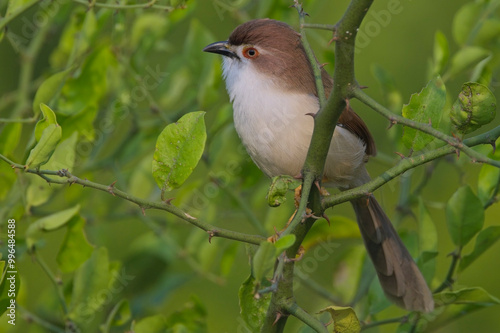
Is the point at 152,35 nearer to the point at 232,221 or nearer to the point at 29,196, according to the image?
the point at 29,196

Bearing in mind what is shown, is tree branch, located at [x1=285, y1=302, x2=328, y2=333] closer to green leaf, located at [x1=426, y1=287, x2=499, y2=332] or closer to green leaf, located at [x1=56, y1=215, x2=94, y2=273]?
green leaf, located at [x1=426, y1=287, x2=499, y2=332]

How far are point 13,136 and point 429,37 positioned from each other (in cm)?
542

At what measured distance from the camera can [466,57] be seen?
397 centimetres

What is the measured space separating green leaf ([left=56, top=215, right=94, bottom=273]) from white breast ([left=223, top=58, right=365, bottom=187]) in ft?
3.77

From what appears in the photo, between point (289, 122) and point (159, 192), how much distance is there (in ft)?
4.08

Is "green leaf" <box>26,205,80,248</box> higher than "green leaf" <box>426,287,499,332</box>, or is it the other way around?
"green leaf" <box>26,205,80,248</box>

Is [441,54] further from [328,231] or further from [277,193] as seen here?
[277,193]

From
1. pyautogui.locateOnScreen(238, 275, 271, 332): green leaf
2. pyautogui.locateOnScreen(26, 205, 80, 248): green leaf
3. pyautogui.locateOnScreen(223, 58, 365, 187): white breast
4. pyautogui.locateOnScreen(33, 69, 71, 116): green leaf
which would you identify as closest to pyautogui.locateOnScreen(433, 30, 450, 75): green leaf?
pyautogui.locateOnScreen(223, 58, 365, 187): white breast

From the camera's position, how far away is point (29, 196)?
11.3 ft

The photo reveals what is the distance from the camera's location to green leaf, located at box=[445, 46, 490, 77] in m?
3.96

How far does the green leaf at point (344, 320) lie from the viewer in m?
2.51

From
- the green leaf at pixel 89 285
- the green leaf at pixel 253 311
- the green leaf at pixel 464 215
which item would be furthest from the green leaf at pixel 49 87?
the green leaf at pixel 464 215

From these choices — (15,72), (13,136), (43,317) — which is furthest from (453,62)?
(15,72)

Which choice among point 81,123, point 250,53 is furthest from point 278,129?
point 81,123
